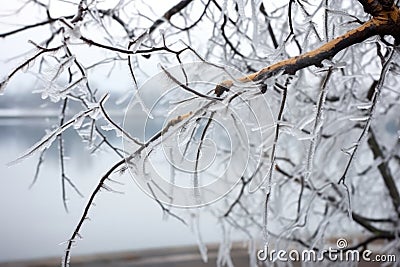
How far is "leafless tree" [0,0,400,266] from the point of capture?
391 mm

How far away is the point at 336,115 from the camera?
0.78 meters

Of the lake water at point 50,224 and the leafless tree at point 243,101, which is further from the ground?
the leafless tree at point 243,101

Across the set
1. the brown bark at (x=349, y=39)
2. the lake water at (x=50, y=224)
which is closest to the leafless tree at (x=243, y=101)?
the brown bark at (x=349, y=39)

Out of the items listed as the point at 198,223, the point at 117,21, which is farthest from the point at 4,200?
the point at 117,21

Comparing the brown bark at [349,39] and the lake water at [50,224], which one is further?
the lake water at [50,224]

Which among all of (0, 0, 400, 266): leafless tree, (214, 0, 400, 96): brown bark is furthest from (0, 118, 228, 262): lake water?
(214, 0, 400, 96): brown bark

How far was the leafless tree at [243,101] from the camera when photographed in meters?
0.39

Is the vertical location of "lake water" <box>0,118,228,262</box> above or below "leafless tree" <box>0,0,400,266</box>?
below

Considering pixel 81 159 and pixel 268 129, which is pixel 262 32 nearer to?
pixel 268 129

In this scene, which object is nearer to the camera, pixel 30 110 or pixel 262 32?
pixel 262 32

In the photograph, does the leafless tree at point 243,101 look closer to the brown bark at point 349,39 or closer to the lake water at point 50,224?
the brown bark at point 349,39

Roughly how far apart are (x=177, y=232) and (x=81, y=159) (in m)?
0.57

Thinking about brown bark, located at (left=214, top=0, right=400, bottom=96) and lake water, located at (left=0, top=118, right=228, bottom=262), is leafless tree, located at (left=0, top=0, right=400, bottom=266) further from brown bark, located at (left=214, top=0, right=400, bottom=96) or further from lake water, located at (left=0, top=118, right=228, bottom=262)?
lake water, located at (left=0, top=118, right=228, bottom=262)

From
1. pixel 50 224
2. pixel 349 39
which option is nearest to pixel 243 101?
pixel 349 39
